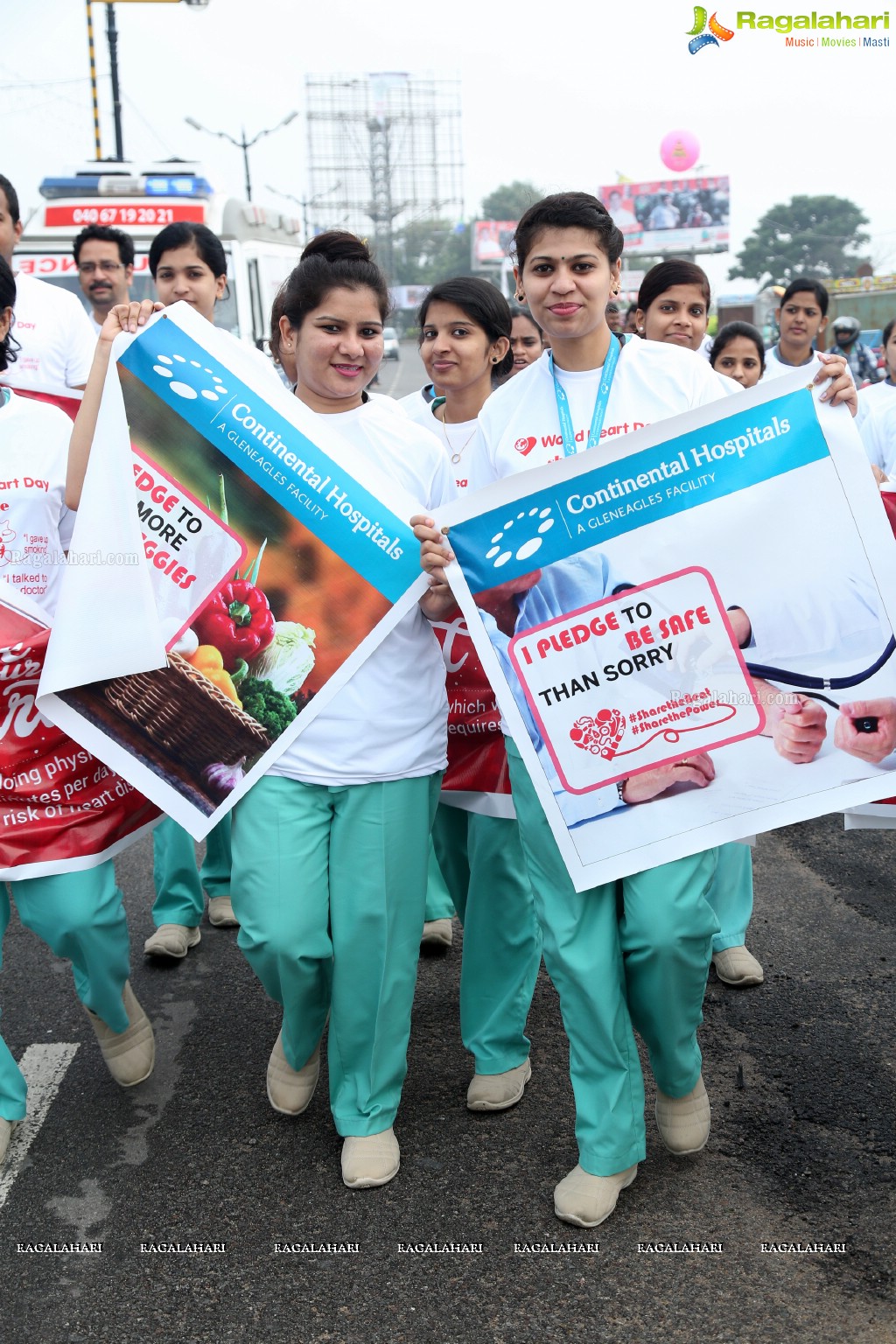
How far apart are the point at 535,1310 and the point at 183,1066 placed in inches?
58.3

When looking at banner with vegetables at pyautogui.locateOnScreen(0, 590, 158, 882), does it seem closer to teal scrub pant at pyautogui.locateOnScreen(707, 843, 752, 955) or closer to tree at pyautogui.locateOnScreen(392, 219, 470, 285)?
teal scrub pant at pyautogui.locateOnScreen(707, 843, 752, 955)

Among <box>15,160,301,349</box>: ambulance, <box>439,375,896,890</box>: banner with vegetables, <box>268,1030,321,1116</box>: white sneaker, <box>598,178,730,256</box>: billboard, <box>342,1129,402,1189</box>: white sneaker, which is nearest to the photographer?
<box>439,375,896,890</box>: banner with vegetables

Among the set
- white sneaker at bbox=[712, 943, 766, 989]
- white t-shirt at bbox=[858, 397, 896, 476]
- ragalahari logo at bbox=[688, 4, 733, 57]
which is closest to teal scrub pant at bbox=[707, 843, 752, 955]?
white sneaker at bbox=[712, 943, 766, 989]

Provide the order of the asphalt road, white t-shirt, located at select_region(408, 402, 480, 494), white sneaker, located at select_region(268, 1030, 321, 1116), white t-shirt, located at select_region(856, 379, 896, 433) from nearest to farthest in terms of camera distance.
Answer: the asphalt road
white sneaker, located at select_region(268, 1030, 321, 1116)
white t-shirt, located at select_region(408, 402, 480, 494)
white t-shirt, located at select_region(856, 379, 896, 433)

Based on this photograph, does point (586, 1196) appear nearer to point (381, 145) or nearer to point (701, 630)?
point (701, 630)

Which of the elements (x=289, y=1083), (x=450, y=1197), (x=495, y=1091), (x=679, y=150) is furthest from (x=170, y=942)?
(x=679, y=150)

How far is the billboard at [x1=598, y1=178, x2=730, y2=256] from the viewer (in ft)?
227

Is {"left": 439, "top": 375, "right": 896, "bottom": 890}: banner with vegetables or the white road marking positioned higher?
{"left": 439, "top": 375, "right": 896, "bottom": 890}: banner with vegetables

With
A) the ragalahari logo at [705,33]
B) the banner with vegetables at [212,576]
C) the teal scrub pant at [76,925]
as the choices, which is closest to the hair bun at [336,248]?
the banner with vegetables at [212,576]

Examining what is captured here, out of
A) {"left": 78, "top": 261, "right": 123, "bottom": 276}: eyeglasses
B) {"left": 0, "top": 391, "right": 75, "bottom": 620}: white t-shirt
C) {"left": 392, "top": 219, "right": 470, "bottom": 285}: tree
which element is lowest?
{"left": 0, "top": 391, "right": 75, "bottom": 620}: white t-shirt

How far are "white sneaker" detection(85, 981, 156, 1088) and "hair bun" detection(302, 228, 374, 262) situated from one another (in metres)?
2.00

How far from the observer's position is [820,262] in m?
87.8

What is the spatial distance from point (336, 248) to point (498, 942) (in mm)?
1866

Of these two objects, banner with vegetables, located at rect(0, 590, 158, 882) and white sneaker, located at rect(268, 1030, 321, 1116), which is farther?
white sneaker, located at rect(268, 1030, 321, 1116)
